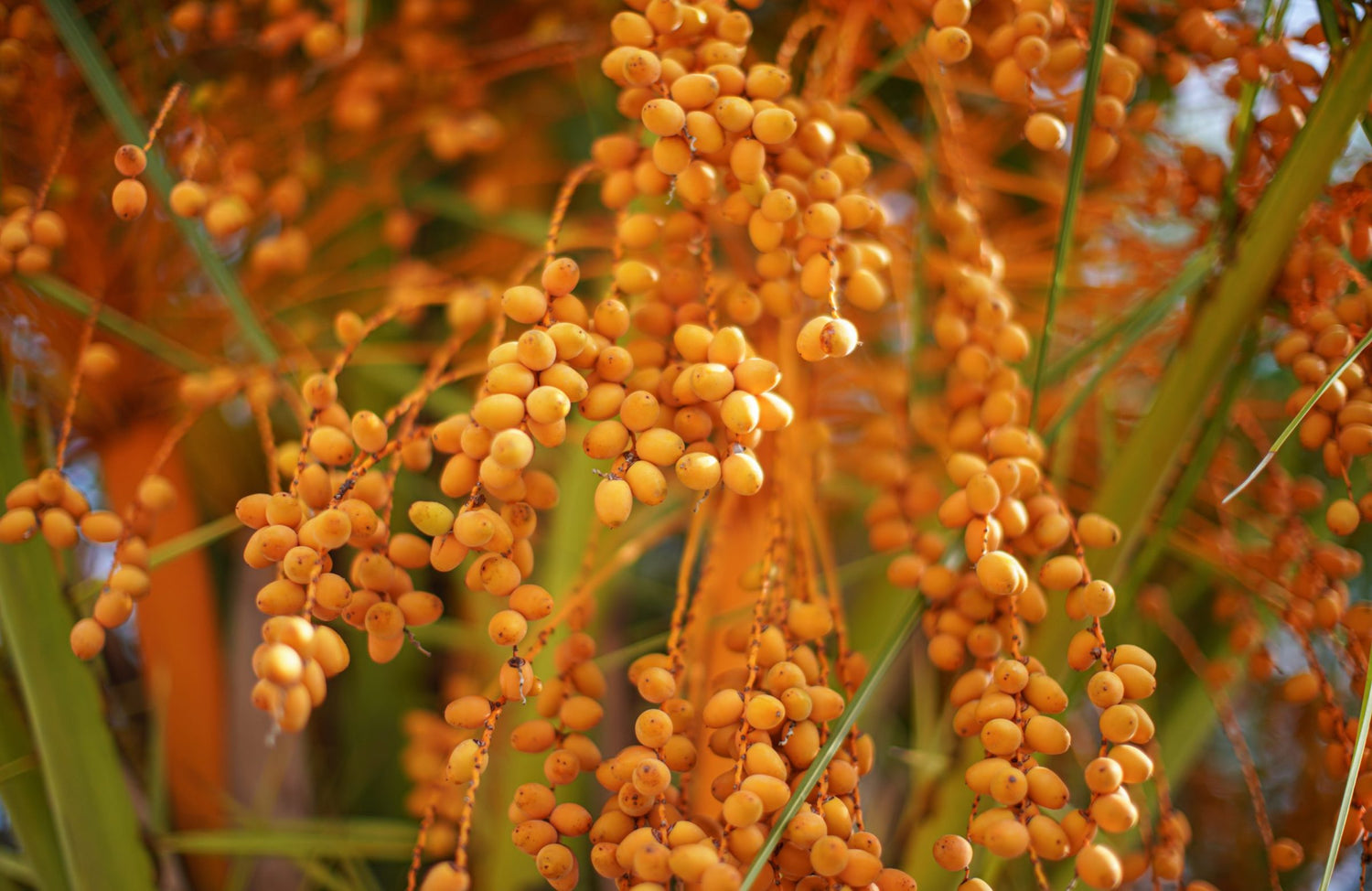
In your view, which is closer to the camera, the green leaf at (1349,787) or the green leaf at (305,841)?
the green leaf at (1349,787)

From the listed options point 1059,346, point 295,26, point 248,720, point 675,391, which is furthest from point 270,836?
point 1059,346

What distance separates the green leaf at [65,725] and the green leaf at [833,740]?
34 centimetres

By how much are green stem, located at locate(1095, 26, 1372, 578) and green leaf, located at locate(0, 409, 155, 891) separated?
501 millimetres

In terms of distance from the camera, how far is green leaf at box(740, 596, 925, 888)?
31cm

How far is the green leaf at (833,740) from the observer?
0.31 metres

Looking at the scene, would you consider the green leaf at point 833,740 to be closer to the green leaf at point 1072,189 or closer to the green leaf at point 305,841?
the green leaf at point 1072,189

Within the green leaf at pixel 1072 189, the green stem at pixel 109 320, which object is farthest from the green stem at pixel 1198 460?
the green stem at pixel 109 320

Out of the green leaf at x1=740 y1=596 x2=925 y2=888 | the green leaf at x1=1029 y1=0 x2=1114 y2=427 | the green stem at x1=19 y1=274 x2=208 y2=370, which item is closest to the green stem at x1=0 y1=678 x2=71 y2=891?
the green stem at x1=19 y1=274 x2=208 y2=370

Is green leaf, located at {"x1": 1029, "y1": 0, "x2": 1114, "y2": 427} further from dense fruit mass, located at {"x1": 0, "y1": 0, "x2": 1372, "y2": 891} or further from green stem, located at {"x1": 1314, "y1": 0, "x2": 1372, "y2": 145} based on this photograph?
green stem, located at {"x1": 1314, "y1": 0, "x2": 1372, "y2": 145}

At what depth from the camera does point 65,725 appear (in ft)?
1.51

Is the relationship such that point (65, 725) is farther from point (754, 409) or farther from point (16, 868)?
point (754, 409)

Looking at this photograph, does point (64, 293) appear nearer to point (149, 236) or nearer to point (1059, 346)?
point (149, 236)

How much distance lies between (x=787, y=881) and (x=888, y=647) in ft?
0.32

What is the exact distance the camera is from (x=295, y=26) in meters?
0.59
